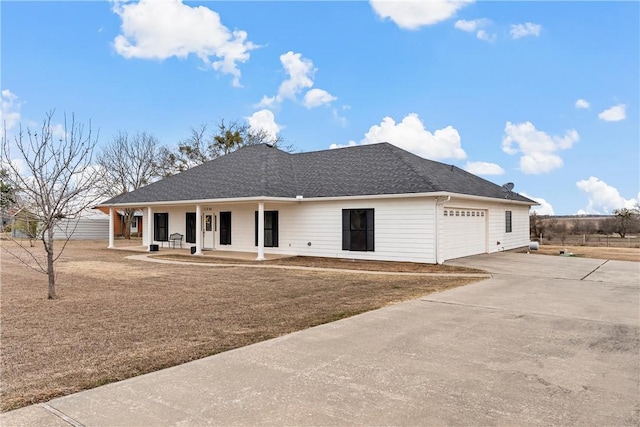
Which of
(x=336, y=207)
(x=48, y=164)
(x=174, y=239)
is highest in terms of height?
(x=48, y=164)

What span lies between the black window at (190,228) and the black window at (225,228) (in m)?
1.93

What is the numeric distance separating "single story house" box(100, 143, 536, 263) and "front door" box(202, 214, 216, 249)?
51mm

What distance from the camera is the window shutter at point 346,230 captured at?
643 inches

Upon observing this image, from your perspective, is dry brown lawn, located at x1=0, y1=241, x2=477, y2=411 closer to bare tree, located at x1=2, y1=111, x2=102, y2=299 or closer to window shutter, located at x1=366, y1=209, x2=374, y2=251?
bare tree, located at x1=2, y1=111, x2=102, y2=299

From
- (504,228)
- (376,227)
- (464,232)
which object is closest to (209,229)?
(376,227)

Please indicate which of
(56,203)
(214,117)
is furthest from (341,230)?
(214,117)

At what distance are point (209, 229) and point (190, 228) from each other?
1360 mm

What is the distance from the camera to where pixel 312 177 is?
61.8 feet

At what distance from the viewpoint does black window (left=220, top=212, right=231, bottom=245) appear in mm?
20047

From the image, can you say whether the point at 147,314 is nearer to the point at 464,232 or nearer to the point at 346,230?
the point at 346,230

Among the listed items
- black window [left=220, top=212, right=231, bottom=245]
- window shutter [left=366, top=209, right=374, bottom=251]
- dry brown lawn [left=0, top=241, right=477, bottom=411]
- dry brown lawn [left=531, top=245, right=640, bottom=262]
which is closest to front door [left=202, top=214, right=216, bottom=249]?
black window [left=220, top=212, right=231, bottom=245]

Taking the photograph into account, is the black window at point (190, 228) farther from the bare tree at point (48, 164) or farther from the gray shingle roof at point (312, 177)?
the bare tree at point (48, 164)

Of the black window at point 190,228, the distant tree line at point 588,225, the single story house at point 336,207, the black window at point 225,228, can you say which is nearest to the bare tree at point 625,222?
the distant tree line at point 588,225

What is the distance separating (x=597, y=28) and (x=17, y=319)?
1655 centimetres
